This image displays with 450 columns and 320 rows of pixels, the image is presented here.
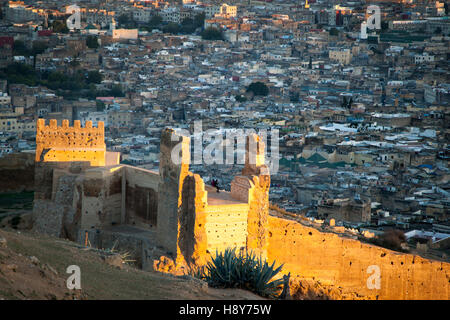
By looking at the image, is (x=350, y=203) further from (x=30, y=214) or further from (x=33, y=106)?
(x=33, y=106)

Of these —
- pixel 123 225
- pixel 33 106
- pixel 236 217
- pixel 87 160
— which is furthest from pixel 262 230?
pixel 33 106

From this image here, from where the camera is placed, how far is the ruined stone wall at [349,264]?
60.6ft

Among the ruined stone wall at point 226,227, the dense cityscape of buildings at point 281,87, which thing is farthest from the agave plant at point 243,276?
the dense cityscape of buildings at point 281,87

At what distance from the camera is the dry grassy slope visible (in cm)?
1107

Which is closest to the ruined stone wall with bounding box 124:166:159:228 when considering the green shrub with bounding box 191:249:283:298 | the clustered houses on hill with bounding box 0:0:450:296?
the green shrub with bounding box 191:249:283:298

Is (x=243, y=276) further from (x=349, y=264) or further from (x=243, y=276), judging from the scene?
(x=349, y=264)

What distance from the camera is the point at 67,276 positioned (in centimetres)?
1238

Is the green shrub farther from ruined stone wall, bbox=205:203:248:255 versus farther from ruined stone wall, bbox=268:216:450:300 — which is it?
ruined stone wall, bbox=268:216:450:300

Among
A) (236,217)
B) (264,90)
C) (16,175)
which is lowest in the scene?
(264,90)

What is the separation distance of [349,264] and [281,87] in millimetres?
60558

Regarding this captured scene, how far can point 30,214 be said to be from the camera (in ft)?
74.4

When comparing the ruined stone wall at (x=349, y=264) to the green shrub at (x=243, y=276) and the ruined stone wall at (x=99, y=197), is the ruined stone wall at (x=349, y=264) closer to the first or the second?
the ruined stone wall at (x=99, y=197)

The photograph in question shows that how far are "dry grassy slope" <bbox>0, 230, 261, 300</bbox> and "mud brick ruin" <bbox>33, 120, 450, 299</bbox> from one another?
2.79 m

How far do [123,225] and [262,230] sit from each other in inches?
138
